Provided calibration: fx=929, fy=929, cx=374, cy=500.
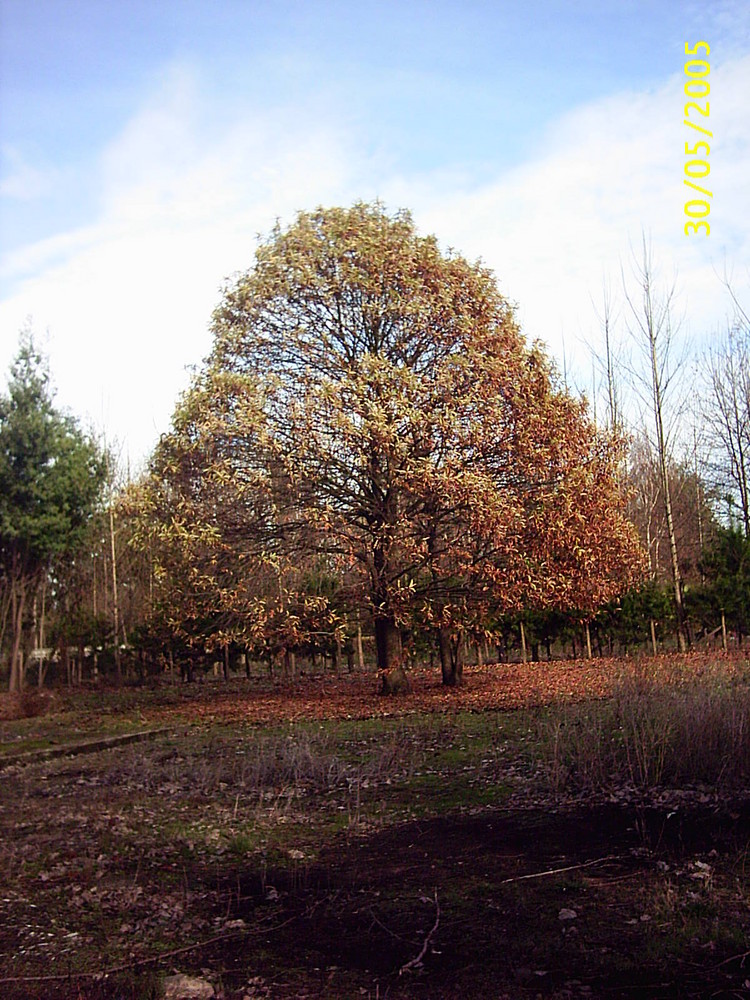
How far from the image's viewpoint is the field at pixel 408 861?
344cm

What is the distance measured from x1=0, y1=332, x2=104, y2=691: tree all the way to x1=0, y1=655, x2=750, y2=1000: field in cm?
1162

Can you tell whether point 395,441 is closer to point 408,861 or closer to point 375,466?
point 375,466

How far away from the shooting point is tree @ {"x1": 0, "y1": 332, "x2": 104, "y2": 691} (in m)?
20.1

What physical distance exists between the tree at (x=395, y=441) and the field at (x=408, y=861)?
13.5ft

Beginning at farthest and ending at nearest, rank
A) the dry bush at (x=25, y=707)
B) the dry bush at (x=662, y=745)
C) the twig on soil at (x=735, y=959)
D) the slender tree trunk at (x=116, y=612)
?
the slender tree trunk at (x=116, y=612) < the dry bush at (x=25, y=707) < the dry bush at (x=662, y=745) < the twig on soil at (x=735, y=959)

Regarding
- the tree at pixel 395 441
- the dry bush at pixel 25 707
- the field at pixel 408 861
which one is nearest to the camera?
the field at pixel 408 861

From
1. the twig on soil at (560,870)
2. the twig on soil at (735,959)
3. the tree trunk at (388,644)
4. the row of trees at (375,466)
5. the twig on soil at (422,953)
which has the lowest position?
the twig on soil at (422,953)

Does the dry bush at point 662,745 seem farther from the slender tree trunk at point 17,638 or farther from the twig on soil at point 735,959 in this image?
the slender tree trunk at point 17,638

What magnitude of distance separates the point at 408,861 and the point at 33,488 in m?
17.1

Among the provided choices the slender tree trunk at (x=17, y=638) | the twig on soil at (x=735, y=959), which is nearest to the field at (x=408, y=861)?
the twig on soil at (x=735, y=959)

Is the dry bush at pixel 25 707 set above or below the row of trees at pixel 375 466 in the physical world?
below

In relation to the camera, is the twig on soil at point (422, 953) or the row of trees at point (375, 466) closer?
the twig on soil at point (422, 953)

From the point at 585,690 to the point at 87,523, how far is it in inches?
541

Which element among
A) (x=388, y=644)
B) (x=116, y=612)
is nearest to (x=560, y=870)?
(x=388, y=644)
